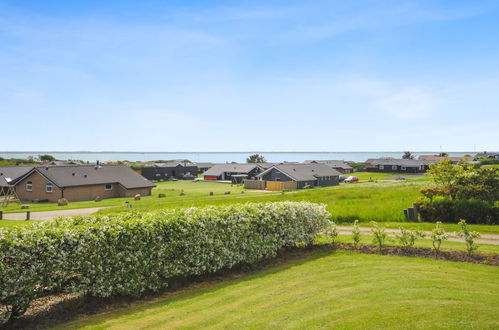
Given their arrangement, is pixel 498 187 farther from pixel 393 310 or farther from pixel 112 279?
pixel 112 279

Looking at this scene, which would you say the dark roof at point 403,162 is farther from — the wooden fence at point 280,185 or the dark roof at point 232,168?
the wooden fence at point 280,185

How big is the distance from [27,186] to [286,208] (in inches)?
2141

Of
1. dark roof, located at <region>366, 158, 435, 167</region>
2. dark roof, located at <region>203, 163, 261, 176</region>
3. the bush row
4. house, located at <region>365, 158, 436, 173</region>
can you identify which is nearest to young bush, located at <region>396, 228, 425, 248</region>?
the bush row

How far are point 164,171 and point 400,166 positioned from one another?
73.6 m

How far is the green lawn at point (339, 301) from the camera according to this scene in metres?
7.73

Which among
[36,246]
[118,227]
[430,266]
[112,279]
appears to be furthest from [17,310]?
[430,266]

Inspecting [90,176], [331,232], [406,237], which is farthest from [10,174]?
[406,237]

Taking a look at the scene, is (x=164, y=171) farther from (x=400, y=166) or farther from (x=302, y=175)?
(x=400, y=166)

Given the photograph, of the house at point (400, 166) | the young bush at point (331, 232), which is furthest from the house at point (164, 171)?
the young bush at point (331, 232)

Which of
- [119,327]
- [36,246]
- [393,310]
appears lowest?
[119,327]

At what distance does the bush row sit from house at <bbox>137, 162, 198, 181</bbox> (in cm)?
8243

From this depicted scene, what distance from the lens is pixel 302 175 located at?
80.6 meters

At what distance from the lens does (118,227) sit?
1042 centimetres

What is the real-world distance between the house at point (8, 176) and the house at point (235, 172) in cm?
4583
